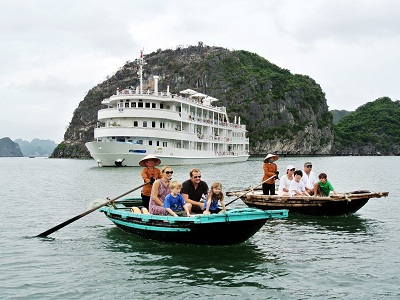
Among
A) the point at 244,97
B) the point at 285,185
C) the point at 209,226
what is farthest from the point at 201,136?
the point at 244,97

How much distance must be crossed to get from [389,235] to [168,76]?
439 feet

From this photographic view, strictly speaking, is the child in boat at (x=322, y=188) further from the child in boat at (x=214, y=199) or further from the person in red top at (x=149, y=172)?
the person in red top at (x=149, y=172)

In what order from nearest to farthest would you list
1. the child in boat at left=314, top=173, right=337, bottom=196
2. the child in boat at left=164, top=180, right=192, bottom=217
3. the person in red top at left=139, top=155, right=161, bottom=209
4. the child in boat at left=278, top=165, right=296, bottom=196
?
the child in boat at left=164, top=180, right=192, bottom=217 → the person in red top at left=139, top=155, right=161, bottom=209 → the child in boat at left=314, top=173, right=337, bottom=196 → the child in boat at left=278, top=165, right=296, bottom=196

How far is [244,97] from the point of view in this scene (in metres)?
134

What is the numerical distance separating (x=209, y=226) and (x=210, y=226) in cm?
2

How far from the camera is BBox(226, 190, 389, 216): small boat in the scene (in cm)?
1490

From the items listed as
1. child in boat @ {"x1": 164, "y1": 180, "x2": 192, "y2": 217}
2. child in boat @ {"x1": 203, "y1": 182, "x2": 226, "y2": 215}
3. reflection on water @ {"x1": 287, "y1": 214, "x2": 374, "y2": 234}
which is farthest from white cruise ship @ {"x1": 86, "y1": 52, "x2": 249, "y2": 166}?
child in boat @ {"x1": 203, "y1": 182, "x2": 226, "y2": 215}

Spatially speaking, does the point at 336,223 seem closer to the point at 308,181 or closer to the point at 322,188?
the point at 322,188

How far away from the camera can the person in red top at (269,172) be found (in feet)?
52.0

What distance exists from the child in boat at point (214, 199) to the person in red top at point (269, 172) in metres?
5.02

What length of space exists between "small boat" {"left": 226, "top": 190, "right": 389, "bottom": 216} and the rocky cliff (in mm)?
111563

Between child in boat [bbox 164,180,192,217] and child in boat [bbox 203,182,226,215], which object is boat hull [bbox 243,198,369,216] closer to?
child in boat [bbox 203,182,226,215]

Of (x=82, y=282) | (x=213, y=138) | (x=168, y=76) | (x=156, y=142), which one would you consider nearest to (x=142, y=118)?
(x=156, y=142)

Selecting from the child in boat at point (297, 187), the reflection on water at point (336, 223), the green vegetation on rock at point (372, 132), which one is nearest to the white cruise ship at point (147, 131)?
the child in boat at point (297, 187)
